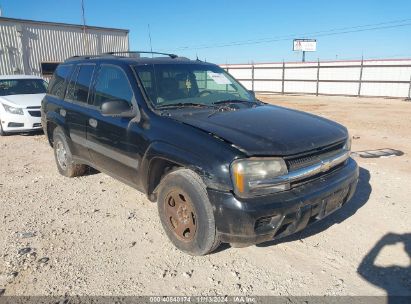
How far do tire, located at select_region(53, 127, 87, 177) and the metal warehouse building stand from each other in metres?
16.2

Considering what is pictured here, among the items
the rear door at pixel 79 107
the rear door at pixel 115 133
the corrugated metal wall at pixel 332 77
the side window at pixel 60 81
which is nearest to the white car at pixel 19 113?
the side window at pixel 60 81

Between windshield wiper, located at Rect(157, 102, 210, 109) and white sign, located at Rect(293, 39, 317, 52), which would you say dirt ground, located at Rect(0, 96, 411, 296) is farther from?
white sign, located at Rect(293, 39, 317, 52)

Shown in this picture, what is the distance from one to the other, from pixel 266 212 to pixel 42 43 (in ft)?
69.6

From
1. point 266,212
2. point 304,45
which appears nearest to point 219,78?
point 266,212

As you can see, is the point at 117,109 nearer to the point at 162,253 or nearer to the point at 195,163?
the point at 195,163

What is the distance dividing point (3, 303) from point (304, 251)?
2608mm

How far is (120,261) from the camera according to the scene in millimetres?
3270

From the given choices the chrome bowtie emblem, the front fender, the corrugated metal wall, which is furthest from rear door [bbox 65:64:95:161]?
the corrugated metal wall

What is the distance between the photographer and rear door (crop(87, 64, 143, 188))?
374cm

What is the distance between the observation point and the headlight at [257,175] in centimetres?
275

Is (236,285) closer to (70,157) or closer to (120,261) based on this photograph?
(120,261)

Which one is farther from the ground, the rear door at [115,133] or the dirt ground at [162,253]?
the rear door at [115,133]

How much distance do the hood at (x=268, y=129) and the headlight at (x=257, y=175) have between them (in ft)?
0.26

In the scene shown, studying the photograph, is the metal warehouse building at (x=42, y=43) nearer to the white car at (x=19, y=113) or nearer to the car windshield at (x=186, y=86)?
the white car at (x=19, y=113)
